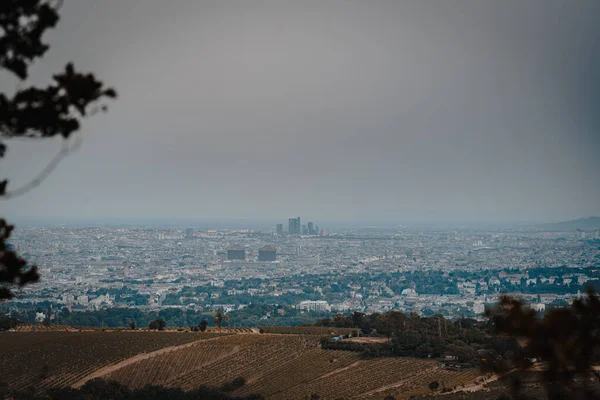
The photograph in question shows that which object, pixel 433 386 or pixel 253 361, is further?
pixel 253 361

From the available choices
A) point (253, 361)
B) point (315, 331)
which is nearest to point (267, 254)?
point (315, 331)

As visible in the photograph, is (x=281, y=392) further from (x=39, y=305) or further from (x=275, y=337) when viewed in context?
(x=39, y=305)

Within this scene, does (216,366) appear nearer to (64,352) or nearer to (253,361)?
(253,361)

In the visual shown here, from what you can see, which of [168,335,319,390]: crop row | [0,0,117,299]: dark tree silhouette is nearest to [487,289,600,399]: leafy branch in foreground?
[0,0,117,299]: dark tree silhouette

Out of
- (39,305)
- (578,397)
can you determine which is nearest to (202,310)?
(39,305)

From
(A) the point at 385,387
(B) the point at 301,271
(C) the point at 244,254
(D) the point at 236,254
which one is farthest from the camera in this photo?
(C) the point at 244,254

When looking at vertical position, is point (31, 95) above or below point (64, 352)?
above

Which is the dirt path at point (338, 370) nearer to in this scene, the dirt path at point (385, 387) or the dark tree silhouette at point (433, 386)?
the dirt path at point (385, 387)

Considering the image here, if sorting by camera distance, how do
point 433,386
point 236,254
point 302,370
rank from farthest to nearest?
point 236,254, point 302,370, point 433,386

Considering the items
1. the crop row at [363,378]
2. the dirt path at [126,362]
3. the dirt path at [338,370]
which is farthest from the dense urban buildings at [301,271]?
the dirt path at [126,362]
